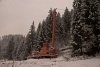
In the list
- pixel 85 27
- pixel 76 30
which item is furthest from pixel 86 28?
pixel 76 30

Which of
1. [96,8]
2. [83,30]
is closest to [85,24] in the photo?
[83,30]

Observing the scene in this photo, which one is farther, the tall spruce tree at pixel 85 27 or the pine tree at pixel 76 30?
the pine tree at pixel 76 30

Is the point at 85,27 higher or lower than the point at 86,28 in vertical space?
higher

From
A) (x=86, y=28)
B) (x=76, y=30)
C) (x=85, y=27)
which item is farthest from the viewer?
(x=76, y=30)

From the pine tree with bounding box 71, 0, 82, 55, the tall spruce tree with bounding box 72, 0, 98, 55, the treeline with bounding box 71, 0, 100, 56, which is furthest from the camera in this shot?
the pine tree with bounding box 71, 0, 82, 55

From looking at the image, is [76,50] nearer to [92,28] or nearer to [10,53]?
[92,28]

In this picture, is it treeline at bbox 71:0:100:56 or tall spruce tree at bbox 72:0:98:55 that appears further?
tall spruce tree at bbox 72:0:98:55

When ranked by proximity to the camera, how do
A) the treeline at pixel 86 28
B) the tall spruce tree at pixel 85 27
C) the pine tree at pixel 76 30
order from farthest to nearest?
the pine tree at pixel 76 30, the tall spruce tree at pixel 85 27, the treeline at pixel 86 28

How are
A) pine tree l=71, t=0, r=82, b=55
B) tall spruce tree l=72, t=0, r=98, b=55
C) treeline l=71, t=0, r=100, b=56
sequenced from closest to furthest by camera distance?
1. treeline l=71, t=0, r=100, b=56
2. tall spruce tree l=72, t=0, r=98, b=55
3. pine tree l=71, t=0, r=82, b=55

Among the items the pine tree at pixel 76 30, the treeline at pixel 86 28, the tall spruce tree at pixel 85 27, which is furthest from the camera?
Result: the pine tree at pixel 76 30

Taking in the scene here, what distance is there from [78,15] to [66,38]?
124 feet

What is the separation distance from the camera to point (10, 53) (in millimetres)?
81250

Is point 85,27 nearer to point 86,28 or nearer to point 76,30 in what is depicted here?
point 86,28

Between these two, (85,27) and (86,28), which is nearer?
(86,28)
